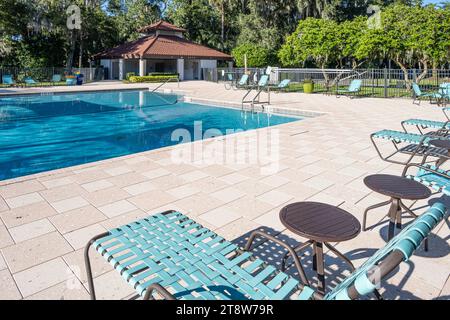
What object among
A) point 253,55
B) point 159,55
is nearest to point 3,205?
point 253,55

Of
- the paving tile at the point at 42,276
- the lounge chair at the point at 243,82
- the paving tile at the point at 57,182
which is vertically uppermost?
the lounge chair at the point at 243,82

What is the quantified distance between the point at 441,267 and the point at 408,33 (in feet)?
52.1

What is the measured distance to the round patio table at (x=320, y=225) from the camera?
2.19 meters

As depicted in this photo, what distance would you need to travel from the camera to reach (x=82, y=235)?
325cm

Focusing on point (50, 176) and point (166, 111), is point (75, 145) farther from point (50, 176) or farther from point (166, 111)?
point (166, 111)

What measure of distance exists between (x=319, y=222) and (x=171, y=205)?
202cm

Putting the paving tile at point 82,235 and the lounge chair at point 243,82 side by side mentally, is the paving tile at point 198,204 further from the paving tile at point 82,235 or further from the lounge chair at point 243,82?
the lounge chair at point 243,82

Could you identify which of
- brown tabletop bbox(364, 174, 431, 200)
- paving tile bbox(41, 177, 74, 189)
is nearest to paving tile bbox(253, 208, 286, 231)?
brown tabletop bbox(364, 174, 431, 200)

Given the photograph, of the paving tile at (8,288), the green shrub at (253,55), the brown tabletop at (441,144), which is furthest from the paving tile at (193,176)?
the green shrub at (253,55)

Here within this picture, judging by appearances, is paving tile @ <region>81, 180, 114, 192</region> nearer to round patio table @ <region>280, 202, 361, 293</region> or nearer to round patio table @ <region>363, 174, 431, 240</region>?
round patio table @ <region>280, 202, 361, 293</region>

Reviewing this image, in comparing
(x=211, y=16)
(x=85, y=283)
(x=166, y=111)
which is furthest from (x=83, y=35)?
(x=85, y=283)

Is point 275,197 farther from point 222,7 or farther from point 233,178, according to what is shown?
point 222,7

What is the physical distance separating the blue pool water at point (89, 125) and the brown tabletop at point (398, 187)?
6406 millimetres

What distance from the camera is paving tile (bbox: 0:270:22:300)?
2400 mm
